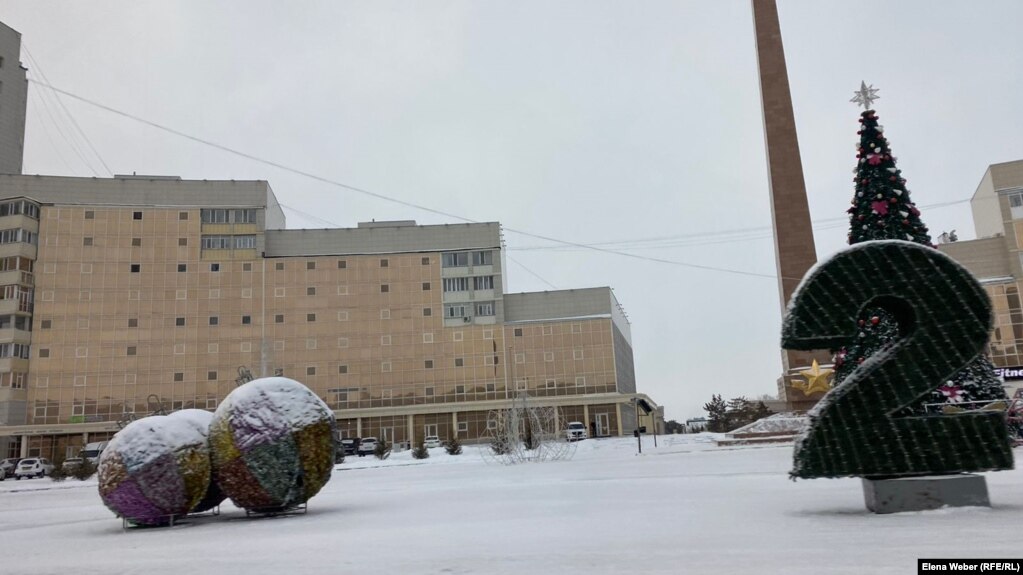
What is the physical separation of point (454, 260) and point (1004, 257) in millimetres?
44789

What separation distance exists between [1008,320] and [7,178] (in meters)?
81.8

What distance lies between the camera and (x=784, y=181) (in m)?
32.8

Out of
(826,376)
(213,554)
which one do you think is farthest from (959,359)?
(826,376)

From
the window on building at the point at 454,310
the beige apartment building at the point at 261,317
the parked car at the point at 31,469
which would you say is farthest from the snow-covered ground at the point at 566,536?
the window on building at the point at 454,310

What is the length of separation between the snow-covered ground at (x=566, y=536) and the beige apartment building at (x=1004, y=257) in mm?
45802

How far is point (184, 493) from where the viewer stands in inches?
419

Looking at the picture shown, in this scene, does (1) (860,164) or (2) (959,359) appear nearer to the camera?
(2) (959,359)

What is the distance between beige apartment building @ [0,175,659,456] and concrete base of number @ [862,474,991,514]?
55477 millimetres

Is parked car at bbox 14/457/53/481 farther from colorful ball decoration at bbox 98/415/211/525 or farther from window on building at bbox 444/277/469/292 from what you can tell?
A: colorful ball decoration at bbox 98/415/211/525

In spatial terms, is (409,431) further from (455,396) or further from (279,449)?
(279,449)

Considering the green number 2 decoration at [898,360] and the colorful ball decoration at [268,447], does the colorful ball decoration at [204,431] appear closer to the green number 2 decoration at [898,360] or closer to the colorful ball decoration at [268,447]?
the colorful ball decoration at [268,447]

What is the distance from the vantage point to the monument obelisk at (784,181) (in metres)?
32.1

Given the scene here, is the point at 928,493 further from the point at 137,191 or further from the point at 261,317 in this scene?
the point at 137,191

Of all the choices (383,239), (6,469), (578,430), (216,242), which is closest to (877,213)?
(578,430)
